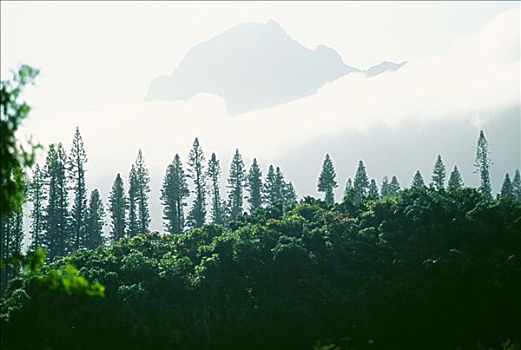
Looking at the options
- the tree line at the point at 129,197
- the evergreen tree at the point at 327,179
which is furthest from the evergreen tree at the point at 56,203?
the evergreen tree at the point at 327,179

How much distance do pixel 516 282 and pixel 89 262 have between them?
71.2ft

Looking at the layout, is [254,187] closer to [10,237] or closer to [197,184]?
[197,184]

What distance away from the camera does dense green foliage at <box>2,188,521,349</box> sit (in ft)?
101

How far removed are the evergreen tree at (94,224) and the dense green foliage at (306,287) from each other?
2850 cm

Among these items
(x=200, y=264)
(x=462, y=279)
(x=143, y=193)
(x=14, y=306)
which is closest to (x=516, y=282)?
(x=462, y=279)

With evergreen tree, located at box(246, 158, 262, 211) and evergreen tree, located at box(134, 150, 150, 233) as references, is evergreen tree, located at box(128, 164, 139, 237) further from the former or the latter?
evergreen tree, located at box(246, 158, 262, 211)

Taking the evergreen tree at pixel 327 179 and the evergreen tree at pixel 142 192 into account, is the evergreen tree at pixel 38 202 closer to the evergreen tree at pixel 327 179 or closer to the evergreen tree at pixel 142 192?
the evergreen tree at pixel 142 192

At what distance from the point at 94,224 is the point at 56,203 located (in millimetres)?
6608

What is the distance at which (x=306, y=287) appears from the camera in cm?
3338

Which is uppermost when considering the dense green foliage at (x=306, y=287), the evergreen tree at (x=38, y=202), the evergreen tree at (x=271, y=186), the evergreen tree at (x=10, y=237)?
the evergreen tree at (x=271, y=186)

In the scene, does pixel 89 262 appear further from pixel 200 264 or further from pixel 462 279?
pixel 462 279

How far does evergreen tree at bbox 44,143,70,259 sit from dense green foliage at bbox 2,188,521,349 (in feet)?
84.0

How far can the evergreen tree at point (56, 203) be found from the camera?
→ 6150cm

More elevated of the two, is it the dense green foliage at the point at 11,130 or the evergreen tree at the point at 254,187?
the evergreen tree at the point at 254,187
